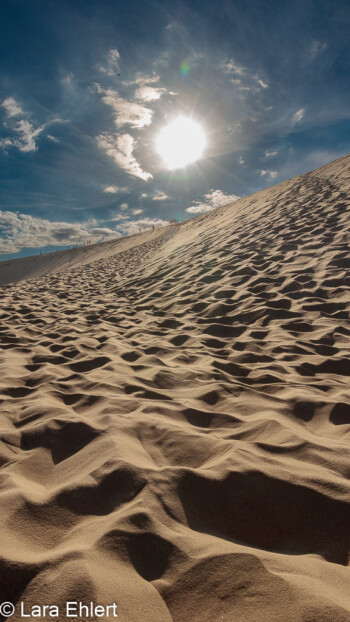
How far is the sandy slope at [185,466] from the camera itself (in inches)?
36.4

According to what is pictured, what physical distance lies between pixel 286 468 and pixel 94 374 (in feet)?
5.47

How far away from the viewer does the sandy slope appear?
0.92 meters

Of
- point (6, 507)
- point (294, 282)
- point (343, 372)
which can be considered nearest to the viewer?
point (6, 507)

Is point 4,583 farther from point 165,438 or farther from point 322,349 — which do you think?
point 322,349

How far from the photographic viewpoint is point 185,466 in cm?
148

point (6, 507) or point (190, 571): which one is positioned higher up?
point (6, 507)

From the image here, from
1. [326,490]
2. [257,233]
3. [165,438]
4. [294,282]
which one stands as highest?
[257,233]

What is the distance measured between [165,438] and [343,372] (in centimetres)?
153

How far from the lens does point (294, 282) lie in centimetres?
443

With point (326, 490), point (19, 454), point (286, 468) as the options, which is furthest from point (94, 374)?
point (326, 490)

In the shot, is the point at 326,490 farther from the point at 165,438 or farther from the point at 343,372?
the point at 343,372

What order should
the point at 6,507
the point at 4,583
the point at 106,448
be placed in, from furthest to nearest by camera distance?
Result: the point at 106,448 < the point at 6,507 < the point at 4,583

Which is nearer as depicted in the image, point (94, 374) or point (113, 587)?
point (113, 587)

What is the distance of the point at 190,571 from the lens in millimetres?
973
